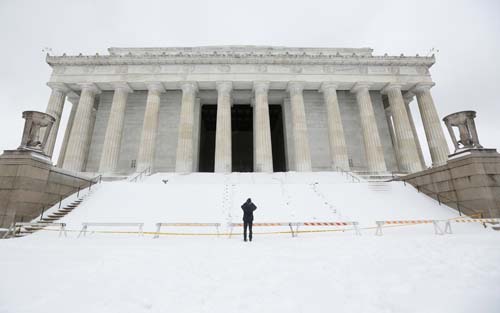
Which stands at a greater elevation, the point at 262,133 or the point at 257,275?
the point at 262,133

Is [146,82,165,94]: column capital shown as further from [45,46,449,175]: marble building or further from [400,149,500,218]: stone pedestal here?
[400,149,500,218]: stone pedestal

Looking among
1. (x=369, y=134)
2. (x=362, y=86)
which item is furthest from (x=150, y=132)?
(x=362, y=86)

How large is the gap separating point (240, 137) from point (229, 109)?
17488mm

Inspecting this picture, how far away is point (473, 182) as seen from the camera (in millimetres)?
11328

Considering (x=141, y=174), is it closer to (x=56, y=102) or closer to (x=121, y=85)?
(x=121, y=85)

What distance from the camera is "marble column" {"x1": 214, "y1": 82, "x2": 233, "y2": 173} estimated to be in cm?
2247

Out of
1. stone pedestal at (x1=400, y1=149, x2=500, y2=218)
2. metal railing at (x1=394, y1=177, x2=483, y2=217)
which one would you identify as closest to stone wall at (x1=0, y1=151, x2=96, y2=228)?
metal railing at (x1=394, y1=177, x2=483, y2=217)

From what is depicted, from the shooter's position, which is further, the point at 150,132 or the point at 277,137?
the point at 277,137

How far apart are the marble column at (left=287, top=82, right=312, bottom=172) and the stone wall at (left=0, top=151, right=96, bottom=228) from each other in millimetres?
18935

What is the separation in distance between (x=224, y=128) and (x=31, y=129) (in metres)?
14.9

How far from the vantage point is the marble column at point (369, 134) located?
2294cm

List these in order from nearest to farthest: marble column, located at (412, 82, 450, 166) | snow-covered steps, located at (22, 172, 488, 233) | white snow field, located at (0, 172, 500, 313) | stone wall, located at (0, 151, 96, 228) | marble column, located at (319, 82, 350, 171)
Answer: white snow field, located at (0, 172, 500, 313), stone wall, located at (0, 151, 96, 228), snow-covered steps, located at (22, 172, 488, 233), marble column, located at (319, 82, 350, 171), marble column, located at (412, 82, 450, 166)

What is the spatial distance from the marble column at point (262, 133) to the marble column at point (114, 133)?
14.4m

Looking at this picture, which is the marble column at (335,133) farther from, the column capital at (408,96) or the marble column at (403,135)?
the column capital at (408,96)
